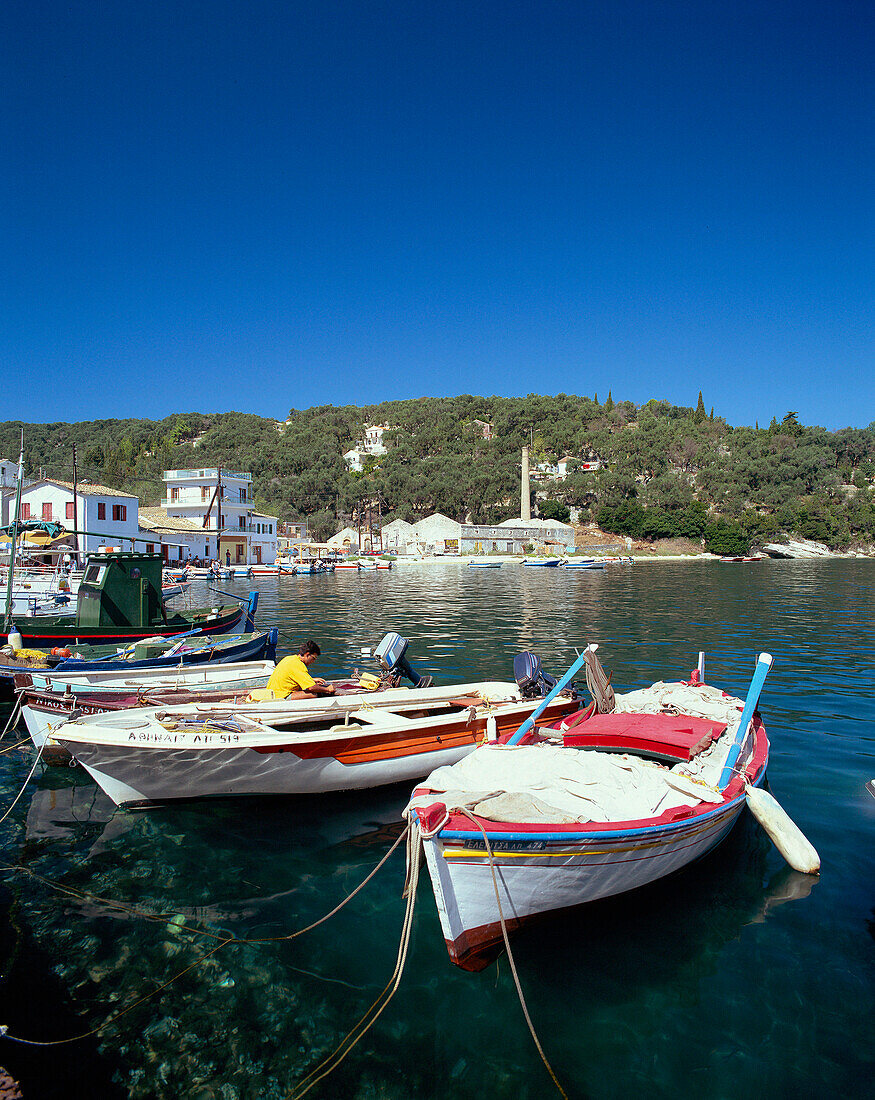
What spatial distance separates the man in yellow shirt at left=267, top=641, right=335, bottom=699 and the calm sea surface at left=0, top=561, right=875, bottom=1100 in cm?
168

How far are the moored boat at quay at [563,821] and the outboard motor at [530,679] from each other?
2.56 m

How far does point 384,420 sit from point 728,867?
Answer: 15976 centimetres

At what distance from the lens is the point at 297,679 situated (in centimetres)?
970

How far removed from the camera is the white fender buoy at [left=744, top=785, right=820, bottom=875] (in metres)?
6.53

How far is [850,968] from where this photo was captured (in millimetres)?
5324

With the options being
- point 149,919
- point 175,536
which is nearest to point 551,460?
point 175,536

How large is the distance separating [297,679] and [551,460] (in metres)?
128

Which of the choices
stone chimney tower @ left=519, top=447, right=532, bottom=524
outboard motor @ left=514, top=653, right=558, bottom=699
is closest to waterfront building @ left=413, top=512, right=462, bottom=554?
stone chimney tower @ left=519, top=447, right=532, bottom=524

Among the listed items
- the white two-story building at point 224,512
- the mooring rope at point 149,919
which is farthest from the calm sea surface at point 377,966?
the white two-story building at point 224,512

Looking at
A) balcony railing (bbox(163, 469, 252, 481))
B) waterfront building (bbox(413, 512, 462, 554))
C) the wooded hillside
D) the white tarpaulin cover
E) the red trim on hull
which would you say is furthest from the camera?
the wooded hillside

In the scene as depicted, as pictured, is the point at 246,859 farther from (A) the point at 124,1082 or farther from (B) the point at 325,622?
(B) the point at 325,622

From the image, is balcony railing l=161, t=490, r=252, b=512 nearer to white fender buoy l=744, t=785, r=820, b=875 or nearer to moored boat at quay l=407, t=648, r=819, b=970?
moored boat at quay l=407, t=648, r=819, b=970

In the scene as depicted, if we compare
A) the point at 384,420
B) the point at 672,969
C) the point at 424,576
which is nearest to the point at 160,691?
the point at 672,969

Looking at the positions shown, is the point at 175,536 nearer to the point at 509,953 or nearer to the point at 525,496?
the point at 525,496
